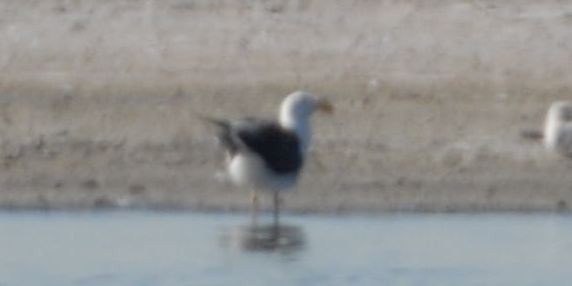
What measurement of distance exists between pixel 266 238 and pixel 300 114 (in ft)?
3.91

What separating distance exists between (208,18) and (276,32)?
701mm

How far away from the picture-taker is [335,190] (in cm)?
1346

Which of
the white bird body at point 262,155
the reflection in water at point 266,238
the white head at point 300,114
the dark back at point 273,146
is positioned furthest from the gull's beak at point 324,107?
the reflection in water at point 266,238

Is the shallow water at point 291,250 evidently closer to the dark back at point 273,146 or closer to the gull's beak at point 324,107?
the dark back at point 273,146

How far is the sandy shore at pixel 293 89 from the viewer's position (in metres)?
13.5

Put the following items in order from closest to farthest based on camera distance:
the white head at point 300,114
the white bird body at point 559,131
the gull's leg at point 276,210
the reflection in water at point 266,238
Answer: the reflection in water at point 266,238, the gull's leg at point 276,210, the white head at point 300,114, the white bird body at point 559,131

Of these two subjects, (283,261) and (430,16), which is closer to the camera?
(283,261)

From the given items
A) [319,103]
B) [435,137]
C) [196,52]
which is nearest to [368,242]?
[319,103]

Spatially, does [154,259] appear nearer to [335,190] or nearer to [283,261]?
[283,261]

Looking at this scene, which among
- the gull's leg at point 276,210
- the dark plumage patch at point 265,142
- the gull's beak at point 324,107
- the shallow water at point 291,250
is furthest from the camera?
the gull's beak at point 324,107

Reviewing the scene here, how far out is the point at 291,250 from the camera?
1189 cm

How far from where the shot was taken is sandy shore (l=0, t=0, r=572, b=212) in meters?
13.5

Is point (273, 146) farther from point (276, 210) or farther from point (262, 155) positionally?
point (276, 210)

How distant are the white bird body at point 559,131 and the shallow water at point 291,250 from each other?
4.03 ft
